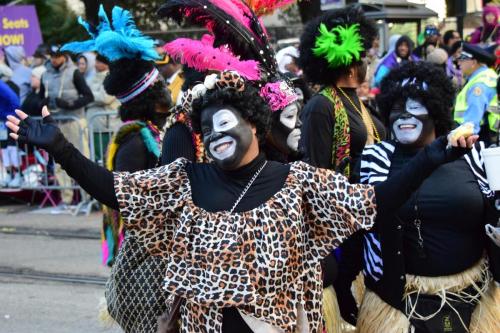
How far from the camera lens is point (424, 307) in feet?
12.6

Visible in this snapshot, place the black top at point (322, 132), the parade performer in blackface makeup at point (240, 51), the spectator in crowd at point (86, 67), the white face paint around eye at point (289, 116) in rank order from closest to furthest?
the parade performer in blackface makeup at point (240, 51) < the white face paint around eye at point (289, 116) < the black top at point (322, 132) < the spectator in crowd at point (86, 67)

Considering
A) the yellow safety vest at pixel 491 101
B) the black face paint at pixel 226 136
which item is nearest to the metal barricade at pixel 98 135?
the yellow safety vest at pixel 491 101

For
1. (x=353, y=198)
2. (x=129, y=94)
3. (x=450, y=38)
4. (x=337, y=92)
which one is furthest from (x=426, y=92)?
(x=450, y=38)

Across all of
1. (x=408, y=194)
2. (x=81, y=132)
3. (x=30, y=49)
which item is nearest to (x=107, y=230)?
(x=408, y=194)

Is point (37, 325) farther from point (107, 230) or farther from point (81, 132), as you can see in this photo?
point (81, 132)

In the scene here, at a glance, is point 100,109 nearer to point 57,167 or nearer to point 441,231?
point 57,167

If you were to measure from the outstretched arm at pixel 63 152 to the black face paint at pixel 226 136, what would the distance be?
42 cm

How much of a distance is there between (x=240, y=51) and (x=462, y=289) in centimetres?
155

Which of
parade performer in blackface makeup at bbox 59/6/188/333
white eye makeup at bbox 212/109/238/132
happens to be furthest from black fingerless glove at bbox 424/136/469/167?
parade performer in blackface makeup at bbox 59/6/188/333

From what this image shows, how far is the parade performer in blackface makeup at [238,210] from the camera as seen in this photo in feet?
10.3

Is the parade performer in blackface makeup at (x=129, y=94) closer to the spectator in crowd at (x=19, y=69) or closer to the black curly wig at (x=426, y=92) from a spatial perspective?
the black curly wig at (x=426, y=92)

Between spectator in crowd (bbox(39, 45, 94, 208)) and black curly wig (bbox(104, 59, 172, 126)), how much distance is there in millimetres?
6809

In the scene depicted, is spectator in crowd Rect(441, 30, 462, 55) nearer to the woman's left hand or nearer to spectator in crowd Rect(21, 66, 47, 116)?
spectator in crowd Rect(21, 66, 47, 116)

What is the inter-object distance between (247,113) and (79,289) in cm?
469
